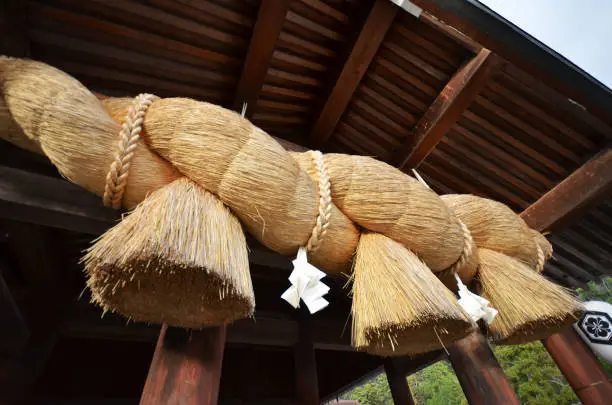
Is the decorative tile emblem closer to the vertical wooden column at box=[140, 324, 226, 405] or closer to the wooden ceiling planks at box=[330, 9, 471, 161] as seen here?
the wooden ceiling planks at box=[330, 9, 471, 161]

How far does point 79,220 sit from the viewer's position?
3.68 ft

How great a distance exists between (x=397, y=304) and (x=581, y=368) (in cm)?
259

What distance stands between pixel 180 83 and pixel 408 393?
3.72 metres

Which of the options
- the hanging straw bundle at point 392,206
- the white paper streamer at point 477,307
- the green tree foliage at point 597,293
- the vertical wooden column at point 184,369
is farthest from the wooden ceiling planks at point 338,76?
the green tree foliage at point 597,293

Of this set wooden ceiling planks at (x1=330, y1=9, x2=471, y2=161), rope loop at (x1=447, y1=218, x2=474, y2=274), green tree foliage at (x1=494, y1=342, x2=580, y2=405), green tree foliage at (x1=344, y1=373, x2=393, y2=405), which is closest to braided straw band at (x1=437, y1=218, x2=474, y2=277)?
rope loop at (x1=447, y1=218, x2=474, y2=274)

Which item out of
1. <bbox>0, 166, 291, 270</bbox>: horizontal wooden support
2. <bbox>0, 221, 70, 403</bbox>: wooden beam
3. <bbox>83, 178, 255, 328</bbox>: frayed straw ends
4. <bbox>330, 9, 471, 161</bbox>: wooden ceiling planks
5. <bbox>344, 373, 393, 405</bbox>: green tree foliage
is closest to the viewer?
<bbox>83, 178, 255, 328</bbox>: frayed straw ends

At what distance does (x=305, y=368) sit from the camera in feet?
8.80

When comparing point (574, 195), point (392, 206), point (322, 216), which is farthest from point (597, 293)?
point (322, 216)

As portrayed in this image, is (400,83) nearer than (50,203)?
No

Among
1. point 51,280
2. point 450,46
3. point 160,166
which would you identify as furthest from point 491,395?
point 51,280

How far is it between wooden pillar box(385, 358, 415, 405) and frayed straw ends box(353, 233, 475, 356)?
3.03 meters

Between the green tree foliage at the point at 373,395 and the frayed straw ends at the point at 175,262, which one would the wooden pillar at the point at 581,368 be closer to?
the frayed straw ends at the point at 175,262

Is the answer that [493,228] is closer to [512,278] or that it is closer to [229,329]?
[512,278]

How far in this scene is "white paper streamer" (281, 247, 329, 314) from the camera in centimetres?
79
